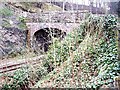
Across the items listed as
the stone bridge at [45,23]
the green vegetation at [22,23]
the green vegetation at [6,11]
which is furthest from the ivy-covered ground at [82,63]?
the green vegetation at [22,23]

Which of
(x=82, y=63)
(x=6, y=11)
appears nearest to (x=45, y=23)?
(x=6, y=11)

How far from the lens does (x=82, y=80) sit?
493cm

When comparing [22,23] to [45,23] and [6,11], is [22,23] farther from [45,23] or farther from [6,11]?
[45,23]

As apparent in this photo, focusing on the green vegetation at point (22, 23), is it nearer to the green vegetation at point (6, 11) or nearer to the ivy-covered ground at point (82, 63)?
the green vegetation at point (6, 11)

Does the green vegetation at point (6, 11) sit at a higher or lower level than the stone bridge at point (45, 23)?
higher

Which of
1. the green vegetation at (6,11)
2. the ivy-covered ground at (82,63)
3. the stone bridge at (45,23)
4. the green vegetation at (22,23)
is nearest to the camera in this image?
the ivy-covered ground at (82,63)

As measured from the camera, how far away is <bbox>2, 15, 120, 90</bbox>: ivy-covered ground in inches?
186

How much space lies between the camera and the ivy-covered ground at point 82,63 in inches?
186

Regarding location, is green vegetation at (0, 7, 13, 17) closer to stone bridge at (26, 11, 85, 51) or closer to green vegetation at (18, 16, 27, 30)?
green vegetation at (18, 16, 27, 30)

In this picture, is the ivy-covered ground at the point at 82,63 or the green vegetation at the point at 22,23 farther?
the green vegetation at the point at 22,23

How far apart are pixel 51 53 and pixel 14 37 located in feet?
21.5

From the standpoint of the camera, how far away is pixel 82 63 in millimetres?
5520

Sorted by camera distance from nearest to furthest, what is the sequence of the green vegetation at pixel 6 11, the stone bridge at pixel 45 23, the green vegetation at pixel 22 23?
the green vegetation at pixel 6 11 → the stone bridge at pixel 45 23 → the green vegetation at pixel 22 23

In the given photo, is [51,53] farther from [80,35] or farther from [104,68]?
[104,68]
